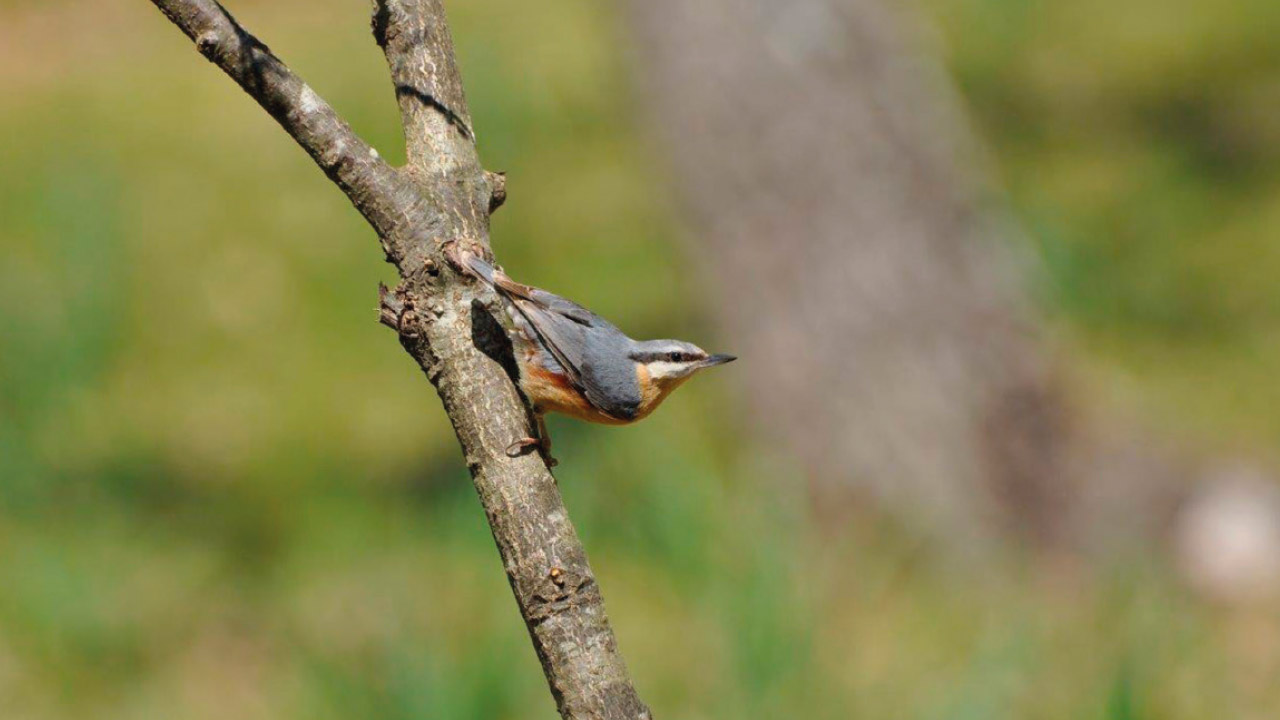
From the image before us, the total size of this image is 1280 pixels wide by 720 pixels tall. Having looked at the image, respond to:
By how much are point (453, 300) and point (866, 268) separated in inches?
146

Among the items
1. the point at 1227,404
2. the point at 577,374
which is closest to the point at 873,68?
the point at 1227,404

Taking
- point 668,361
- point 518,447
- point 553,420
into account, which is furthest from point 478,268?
point 553,420

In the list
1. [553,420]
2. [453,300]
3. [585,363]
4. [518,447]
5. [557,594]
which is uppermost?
[553,420]

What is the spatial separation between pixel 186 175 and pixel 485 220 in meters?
6.99

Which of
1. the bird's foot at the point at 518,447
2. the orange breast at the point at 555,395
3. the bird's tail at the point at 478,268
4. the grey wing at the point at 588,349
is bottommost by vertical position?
the bird's foot at the point at 518,447

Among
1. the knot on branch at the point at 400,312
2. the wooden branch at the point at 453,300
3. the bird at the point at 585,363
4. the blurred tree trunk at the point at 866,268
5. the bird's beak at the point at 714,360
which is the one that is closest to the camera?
the wooden branch at the point at 453,300

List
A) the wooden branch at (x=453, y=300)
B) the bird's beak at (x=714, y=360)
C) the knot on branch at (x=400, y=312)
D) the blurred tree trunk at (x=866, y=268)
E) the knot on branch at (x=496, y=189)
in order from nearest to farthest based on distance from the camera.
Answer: the wooden branch at (x=453, y=300) < the knot on branch at (x=400, y=312) < the knot on branch at (x=496, y=189) < the bird's beak at (x=714, y=360) < the blurred tree trunk at (x=866, y=268)

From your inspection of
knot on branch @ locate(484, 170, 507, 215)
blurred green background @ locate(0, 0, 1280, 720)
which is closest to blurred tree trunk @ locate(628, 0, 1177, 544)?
blurred green background @ locate(0, 0, 1280, 720)

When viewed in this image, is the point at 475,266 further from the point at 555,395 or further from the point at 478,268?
the point at 555,395

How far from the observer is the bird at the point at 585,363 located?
1703 millimetres

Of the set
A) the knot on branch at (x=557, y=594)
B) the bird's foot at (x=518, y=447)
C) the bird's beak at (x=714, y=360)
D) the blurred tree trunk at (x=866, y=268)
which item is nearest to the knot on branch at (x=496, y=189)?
the bird's foot at (x=518, y=447)

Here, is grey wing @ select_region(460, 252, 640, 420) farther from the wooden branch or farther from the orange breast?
Answer: the wooden branch

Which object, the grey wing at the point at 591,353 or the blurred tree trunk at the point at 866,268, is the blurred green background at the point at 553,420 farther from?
the grey wing at the point at 591,353

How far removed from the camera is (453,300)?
4.50ft
